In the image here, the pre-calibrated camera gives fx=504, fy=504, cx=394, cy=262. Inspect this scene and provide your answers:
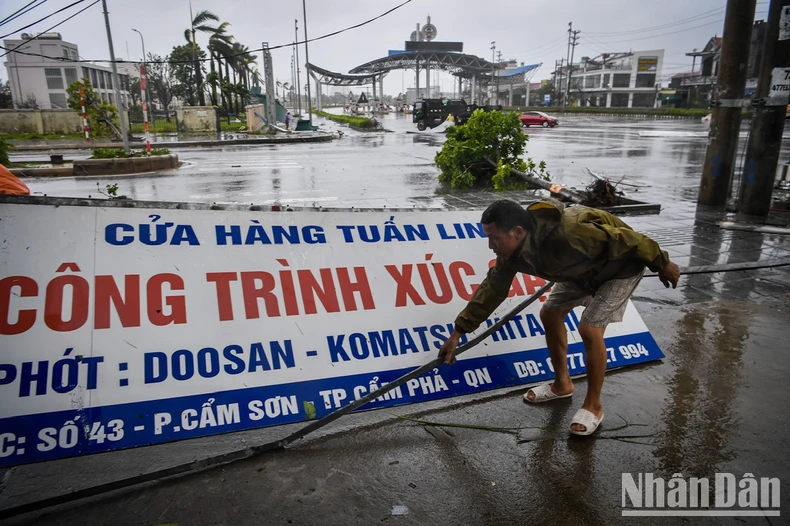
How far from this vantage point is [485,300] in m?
2.82

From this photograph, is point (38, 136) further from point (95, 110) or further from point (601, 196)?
point (601, 196)

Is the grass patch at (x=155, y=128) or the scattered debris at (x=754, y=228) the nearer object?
the scattered debris at (x=754, y=228)

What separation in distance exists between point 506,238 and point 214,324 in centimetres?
167

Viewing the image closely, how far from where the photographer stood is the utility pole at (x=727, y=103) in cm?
844

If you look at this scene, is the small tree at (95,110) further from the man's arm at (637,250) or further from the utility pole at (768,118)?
the man's arm at (637,250)

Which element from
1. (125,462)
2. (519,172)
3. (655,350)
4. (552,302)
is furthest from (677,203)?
(125,462)

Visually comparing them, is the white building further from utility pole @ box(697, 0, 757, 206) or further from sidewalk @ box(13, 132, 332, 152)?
utility pole @ box(697, 0, 757, 206)

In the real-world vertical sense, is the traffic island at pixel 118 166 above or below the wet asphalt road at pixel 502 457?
above

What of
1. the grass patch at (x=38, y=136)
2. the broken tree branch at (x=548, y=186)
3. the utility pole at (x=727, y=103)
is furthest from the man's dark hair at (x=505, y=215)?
the grass patch at (x=38, y=136)

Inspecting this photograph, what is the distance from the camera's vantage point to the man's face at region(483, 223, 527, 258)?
101 inches

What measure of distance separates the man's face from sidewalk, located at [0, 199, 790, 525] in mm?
1056

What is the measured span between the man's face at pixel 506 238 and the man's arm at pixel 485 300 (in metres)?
0.19

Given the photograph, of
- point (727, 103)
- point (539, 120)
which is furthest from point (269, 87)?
point (727, 103)

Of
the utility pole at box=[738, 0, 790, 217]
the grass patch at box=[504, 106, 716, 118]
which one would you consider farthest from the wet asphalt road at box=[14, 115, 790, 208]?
the grass patch at box=[504, 106, 716, 118]
